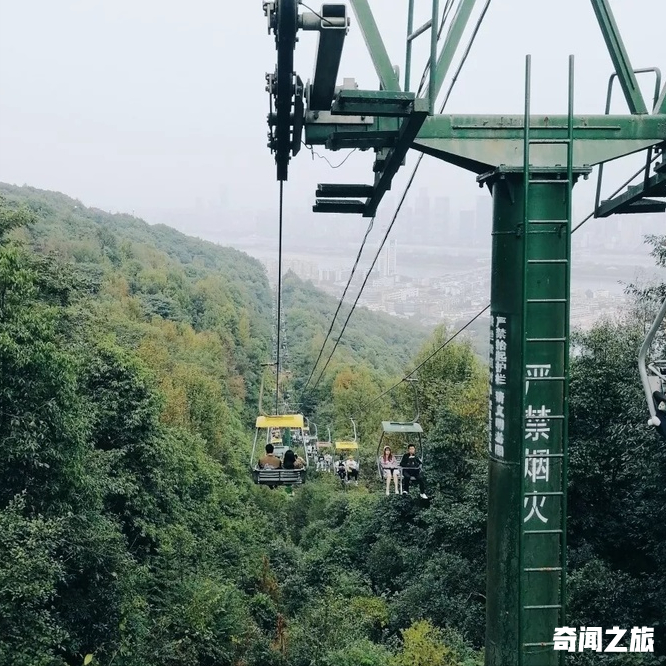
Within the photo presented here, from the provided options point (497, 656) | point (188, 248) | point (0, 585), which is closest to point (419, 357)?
point (0, 585)

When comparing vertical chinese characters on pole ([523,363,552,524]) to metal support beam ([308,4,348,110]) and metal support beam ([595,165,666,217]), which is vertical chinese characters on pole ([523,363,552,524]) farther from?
metal support beam ([308,4,348,110])

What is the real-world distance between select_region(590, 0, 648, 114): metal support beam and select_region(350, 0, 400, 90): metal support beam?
1.38 meters

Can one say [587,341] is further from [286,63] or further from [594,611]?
[286,63]

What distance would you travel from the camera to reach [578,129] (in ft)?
13.5

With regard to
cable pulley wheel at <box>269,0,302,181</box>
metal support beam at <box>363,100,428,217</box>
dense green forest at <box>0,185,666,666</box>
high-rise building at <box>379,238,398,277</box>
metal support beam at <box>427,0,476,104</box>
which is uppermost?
high-rise building at <box>379,238,398,277</box>

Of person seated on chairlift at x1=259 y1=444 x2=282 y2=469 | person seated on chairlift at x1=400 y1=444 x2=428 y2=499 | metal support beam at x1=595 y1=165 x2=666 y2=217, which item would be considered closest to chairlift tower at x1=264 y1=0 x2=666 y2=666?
metal support beam at x1=595 y1=165 x2=666 y2=217

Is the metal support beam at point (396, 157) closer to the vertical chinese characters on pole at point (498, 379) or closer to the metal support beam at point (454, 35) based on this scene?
the metal support beam at point (454, 35)

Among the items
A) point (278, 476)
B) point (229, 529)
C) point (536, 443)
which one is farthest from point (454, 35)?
point (229, 529)

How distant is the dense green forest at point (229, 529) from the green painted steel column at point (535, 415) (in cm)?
517

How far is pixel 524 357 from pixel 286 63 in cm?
197

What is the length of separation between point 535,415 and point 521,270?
80 centimetres

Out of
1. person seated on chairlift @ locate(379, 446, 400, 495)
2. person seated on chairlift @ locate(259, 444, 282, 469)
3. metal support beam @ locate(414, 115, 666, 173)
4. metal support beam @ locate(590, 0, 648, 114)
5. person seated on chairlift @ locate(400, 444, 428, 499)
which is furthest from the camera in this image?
person seated on chairlift @ locate(379, 446, 400, 495)

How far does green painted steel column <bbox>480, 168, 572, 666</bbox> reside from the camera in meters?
3.97

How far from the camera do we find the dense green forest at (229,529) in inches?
374
